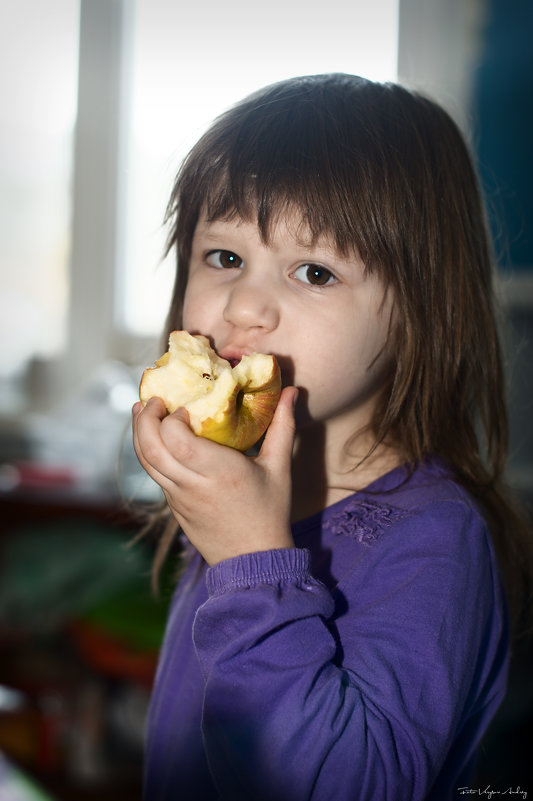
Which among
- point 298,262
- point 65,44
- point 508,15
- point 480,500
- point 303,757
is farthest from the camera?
point 65,44

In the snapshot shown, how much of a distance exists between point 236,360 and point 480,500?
0.31 meters

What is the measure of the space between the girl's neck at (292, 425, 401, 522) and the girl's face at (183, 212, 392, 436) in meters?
0.06

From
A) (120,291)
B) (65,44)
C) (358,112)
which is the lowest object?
(120,291)

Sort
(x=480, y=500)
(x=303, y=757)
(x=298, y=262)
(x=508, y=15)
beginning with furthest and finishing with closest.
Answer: (x=508, y=15), (x=480, y=500), (x=298, y=262), (x=303, y=757)

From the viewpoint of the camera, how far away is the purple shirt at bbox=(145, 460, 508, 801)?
21.4 inches

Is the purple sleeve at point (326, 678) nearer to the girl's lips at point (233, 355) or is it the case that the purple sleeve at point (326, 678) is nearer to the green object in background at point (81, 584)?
the girl's lips at point (233, 355)

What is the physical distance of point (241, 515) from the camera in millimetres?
585

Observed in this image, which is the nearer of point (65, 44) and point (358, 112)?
point (358, 112)

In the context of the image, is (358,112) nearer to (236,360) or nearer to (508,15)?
(236,360)

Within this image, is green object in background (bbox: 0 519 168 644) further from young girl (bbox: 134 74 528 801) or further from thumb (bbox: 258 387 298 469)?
thumb (bbox: 258 387 298 469)

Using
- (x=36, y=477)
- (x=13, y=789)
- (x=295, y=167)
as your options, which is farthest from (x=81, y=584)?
(x=295, y=167)

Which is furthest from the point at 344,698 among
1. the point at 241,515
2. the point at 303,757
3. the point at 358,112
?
the point at 358,112

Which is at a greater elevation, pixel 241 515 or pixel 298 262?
pixel 298 262

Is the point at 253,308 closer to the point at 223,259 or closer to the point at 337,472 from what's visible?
the point at 223,259
